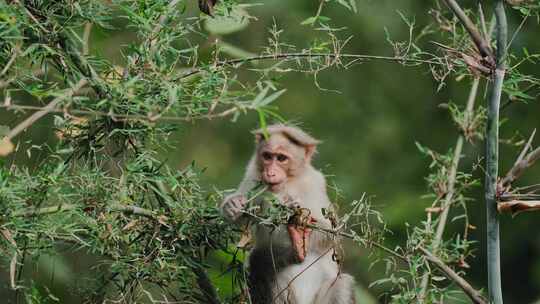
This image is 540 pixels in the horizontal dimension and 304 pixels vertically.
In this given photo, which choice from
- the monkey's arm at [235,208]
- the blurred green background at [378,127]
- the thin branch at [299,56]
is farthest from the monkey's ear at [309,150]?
the blurred green background at [378,127]

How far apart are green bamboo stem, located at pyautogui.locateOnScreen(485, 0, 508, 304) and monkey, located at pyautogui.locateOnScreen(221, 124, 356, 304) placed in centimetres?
171

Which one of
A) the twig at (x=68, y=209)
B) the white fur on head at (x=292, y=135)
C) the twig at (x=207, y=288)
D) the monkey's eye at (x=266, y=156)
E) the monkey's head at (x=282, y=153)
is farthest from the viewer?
the white fur on head at (x=292, y=135)

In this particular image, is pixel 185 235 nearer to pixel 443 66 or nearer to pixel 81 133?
pixel 81 133

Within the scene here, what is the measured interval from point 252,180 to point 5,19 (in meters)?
2.48

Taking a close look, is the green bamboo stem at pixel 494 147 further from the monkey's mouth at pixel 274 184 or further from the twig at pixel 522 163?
the monkey's mouth at pixel 274 184

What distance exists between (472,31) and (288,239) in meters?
2.02

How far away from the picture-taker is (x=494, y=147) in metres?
3.65

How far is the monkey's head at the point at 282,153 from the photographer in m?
5.76

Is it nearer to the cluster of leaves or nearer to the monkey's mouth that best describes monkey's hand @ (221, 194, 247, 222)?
the cluster of leaves

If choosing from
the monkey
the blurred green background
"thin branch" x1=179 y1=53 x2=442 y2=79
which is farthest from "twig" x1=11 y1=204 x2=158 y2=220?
the blurred green background

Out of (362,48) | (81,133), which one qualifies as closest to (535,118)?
(362,48)

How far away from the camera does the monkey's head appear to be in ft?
18.9

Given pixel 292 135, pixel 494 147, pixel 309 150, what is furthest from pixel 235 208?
pixel 309 150

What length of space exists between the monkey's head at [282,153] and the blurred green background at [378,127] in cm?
329
